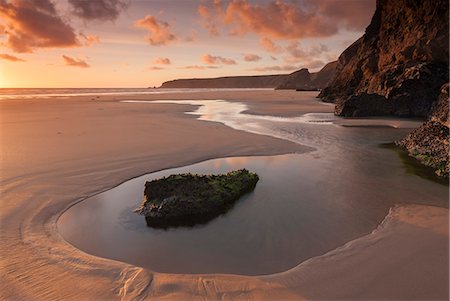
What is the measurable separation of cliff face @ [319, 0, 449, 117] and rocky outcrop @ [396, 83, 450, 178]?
30.1 feet

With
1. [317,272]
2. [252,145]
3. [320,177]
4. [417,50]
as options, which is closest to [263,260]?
[317,272]

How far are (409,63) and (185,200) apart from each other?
A: 2300 centimetres

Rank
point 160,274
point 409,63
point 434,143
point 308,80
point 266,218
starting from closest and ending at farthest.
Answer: point 160,274 < point 266,218 < point 434,143 < point 409,63 < point 308,80

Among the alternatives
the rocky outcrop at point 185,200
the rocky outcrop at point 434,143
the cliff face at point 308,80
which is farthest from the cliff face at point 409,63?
the cliff face at point 308,80

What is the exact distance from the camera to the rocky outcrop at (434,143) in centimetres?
790

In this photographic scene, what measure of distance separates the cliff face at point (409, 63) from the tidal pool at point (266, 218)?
1306cm

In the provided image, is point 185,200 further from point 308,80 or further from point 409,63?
point 308,80

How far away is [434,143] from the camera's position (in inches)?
353

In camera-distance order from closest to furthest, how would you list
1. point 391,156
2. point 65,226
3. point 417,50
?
point 65,226 → point 391,156 → point 417,50

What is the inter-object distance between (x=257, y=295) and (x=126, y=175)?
4.89m

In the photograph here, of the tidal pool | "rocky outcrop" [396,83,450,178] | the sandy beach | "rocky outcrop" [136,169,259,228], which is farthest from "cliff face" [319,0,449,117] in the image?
"rocky outcrop" [136,169,259,228]

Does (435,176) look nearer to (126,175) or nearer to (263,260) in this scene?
(263,260)

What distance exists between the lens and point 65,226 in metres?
4.80

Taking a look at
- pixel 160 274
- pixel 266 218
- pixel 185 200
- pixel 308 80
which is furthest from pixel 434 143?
pixel 308 80
